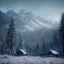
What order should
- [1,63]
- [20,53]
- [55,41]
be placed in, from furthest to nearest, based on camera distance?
[55,41], [20,53], [1,63]

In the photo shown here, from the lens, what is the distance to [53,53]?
53.0 m

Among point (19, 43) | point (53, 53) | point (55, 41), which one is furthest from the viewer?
point (19, 43)

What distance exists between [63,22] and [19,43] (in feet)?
123

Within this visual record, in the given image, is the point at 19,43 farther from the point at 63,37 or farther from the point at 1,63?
the point at 1,63

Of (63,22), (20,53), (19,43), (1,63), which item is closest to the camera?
(1,63)

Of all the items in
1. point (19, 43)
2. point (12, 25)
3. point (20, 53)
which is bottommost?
point (20, 53)

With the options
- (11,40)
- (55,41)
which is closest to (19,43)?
(55,41)

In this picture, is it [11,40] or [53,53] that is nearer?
[11,40]

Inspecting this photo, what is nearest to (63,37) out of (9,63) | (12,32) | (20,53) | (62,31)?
(62,31)

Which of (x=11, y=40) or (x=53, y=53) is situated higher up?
(x=11, y=40)

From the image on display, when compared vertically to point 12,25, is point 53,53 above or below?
below

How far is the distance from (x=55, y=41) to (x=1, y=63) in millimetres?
→ 55341

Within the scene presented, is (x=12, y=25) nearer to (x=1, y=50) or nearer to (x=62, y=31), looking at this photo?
(x=62, y=31)

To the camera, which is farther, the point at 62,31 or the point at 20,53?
the point at 20,53
